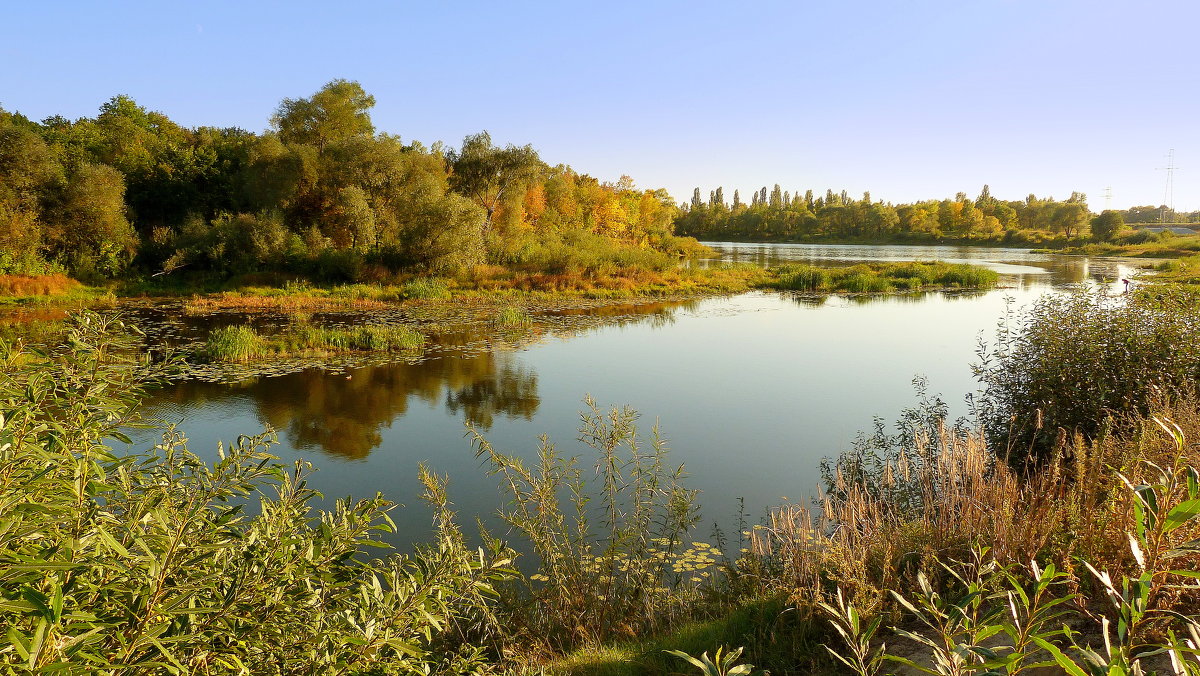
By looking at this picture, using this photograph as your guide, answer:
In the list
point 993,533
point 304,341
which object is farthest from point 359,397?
point 993,533

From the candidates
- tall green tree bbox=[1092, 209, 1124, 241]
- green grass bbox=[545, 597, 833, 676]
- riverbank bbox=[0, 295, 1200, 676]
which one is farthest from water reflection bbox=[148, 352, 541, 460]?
tall green tree bbox=[1092, 209, 1124, 241]

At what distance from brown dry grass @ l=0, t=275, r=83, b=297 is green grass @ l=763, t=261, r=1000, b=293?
85.2 feet

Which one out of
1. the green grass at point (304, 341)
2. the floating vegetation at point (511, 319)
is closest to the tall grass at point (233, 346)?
the green grass at point (304, 341)

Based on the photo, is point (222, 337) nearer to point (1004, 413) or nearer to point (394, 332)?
point (394, 332)

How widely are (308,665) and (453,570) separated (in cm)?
53

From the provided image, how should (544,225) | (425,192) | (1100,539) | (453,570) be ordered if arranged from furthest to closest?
1. (544,225)
2. (425,192)
3. (1100,539)
4. (453,570)

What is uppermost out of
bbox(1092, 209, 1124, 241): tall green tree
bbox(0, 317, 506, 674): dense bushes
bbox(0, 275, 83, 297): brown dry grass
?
bbox(1092, 209, 1124, 241): tall green tree

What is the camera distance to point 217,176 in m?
28.8

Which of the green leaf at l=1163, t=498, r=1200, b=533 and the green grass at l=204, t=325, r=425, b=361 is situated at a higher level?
the green leaf at l=1163, t=498, r=1200, b=533

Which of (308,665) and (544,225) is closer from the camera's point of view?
(308,665)

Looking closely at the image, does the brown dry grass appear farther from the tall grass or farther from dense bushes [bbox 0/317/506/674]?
dense bushes [bbox 0/317/506/674]

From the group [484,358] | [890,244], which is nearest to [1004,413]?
[484,358]

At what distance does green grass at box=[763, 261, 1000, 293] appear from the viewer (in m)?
27.8

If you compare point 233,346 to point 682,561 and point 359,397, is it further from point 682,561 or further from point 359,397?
point 682,561
